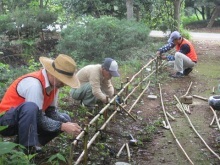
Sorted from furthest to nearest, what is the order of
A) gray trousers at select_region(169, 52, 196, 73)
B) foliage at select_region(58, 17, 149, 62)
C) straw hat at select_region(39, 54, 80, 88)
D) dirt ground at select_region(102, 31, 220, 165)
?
foliage at select_region(58, 17, 149, 62), gray trousers at select_region(169, 52, 196, 73), dirt ground at select_region(102, 31, 220, 165), straw hat at select_region(39, 54, 80, 88)

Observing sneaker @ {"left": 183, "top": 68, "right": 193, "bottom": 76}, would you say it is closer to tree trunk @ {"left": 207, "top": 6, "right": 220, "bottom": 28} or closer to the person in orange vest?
the person in orange vest

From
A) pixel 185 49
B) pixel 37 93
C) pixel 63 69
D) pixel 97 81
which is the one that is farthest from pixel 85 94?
pixel 185 49

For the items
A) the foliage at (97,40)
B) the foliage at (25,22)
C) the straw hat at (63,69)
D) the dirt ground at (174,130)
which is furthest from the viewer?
the foliage at (25,22)

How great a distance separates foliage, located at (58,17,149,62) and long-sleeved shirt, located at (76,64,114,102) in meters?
4.29

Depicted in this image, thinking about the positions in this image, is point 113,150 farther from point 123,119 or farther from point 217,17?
point 217,17

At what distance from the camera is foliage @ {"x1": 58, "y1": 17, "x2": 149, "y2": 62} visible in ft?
33.5

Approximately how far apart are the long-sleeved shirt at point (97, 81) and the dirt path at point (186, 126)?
2.98 feet

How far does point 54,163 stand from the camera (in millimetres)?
3383

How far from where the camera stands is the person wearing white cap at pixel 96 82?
5.24 meters

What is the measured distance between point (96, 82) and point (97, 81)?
0.07 feet

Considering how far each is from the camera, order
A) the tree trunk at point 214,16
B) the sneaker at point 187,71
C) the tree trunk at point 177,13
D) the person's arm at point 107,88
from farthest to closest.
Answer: the tree trunk at point 214,16
the tree trunk at point 177,13
the sneaker at point 187,71
the person's arm at point 107,88

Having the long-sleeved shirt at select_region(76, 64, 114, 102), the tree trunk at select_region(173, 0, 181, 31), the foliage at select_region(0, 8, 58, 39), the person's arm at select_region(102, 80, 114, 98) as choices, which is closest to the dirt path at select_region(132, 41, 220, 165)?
the person's arm at select_region(102, 80, 114, 98)

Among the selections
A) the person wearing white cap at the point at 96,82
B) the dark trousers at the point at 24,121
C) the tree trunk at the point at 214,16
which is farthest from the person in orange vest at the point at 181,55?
the tree trunk at the point at 214,16

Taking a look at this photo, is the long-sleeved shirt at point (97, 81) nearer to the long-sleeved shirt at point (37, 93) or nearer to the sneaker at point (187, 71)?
the long-sleeved shirt at point (37, 93)
